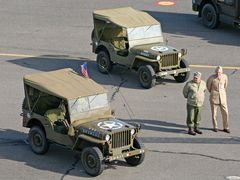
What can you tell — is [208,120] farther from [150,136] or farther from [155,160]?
[155,160]

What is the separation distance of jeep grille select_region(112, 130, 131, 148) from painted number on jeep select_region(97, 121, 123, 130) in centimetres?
18

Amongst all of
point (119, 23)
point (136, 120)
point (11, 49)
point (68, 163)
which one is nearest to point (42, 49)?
point (11, 49)

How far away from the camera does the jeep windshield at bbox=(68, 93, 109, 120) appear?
1659cm

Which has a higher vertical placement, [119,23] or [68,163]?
[119,23]

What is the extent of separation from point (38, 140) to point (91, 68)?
6.88 m

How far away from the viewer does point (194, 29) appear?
91.9 ft

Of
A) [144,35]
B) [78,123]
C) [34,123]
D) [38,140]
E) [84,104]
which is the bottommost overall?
[38,140]

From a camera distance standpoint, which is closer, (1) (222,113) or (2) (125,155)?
(2) (125,155)

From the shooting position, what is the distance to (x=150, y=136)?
60.6 feet

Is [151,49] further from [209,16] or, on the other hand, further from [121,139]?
[209,16]

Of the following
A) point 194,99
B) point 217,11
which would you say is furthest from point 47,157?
point 217,11

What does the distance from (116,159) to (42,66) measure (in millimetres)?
8421

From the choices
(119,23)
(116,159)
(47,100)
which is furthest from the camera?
(119,23)

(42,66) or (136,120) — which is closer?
(136,120)
